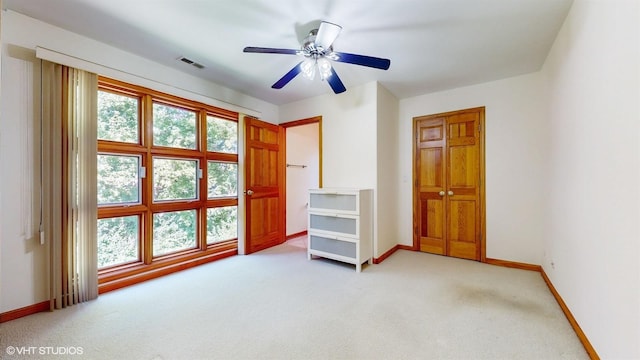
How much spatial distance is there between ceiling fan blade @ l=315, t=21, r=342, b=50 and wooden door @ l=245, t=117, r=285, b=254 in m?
2.03

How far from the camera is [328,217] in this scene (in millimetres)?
3234

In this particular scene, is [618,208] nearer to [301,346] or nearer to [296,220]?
[301,346]

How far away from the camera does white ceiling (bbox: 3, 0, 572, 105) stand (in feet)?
6.06

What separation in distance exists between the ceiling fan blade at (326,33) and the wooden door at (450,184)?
2331 mm

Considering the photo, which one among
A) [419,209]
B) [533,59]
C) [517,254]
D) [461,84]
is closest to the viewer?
[533,59]

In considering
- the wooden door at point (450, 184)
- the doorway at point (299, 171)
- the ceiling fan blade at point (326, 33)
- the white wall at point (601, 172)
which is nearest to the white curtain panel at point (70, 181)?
the ceiling fan blade at point (326, 33)

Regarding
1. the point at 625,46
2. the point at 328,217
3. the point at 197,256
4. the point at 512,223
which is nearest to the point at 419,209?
the point at 512,223

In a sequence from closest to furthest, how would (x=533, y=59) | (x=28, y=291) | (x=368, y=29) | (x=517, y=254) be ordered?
(x=28, y=291)
(x=368, y=29)
(x=533, y=59)
(x=517, y=254)

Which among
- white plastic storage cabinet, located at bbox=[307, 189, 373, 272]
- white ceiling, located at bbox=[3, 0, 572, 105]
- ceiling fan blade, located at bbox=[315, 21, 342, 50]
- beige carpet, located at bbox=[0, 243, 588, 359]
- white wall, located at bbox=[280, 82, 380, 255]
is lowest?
beige carpet, located at bbox=[0, 243, 588, 359]

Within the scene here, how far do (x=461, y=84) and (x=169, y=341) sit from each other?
4153 mm

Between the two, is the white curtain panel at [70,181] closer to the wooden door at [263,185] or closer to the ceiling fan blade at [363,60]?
the wooden door at [263,185]

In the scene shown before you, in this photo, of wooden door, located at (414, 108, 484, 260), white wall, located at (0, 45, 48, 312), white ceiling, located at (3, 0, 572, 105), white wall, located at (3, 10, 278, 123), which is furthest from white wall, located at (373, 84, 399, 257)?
white wall, located at (0, 45, 48, 312)

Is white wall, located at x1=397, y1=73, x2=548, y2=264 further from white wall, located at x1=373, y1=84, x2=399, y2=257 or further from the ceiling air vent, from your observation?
the ceiling air vent

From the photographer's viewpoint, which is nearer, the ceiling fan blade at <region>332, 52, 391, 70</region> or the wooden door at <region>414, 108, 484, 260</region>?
the ceiling fan blade at <region>332, 52, 391, 70</region>
